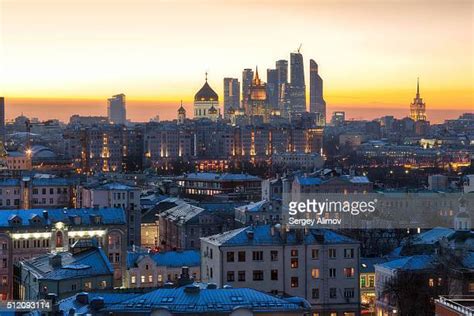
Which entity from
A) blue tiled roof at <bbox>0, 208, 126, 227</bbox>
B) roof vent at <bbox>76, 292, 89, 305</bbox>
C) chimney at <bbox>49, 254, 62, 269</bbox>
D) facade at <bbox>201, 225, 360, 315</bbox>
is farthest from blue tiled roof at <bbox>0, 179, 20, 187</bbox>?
roof vent at <bbox>76, 292, 89, 305</bbox>

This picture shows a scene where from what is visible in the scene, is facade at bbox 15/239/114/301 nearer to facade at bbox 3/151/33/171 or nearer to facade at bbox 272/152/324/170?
facade at bbox 3/151/33/171

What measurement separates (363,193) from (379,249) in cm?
1462

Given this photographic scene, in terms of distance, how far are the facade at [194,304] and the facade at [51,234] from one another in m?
12.2

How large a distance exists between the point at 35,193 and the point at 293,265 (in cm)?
2449

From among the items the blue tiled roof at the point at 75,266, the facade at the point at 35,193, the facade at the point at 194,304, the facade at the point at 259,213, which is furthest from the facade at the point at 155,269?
the facade at the point at 35,193

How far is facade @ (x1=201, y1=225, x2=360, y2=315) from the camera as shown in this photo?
2284 centimetres

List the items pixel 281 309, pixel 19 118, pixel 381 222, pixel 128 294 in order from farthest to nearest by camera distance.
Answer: pixel 19 118 < pixel 381 222 < pixel 128 294 < pixel 281 309

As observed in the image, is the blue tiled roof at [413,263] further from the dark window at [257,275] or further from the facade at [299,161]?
the facade at [299,161]

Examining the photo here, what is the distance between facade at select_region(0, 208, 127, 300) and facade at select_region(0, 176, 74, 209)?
44.7ft

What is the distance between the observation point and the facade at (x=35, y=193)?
4472 centimetres

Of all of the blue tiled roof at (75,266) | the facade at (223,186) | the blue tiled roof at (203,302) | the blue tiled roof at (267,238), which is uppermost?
the blue tiled roof at (267,238)

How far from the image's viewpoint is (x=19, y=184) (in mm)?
45438

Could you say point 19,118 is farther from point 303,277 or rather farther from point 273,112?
point 303,277

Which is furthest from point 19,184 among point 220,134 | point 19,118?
point 19,118
